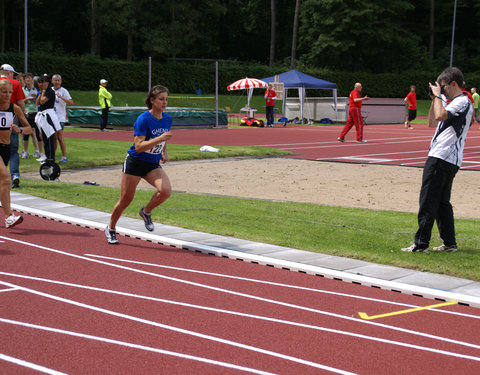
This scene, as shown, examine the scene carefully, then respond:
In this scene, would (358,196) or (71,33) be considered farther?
(71,33)

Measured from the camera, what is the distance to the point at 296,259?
7500 millimetres

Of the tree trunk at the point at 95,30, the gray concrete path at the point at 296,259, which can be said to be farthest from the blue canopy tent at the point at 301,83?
the gray concrete path at the point at 296,259

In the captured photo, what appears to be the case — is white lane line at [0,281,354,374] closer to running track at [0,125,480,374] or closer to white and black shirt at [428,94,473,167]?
running track at [0,125,480,374]

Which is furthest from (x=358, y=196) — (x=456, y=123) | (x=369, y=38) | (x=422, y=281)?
(x=369, y=38)

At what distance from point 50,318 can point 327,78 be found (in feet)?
185

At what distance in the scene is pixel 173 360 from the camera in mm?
4520

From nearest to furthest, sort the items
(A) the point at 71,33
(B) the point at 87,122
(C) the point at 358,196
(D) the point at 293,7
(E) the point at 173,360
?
(E) the point at 173,360
(C) the point at 358,196
(B) the point at 87,122
(A) the point at 71,33
(D) the point at 293,7

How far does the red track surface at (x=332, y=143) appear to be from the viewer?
63.7ft

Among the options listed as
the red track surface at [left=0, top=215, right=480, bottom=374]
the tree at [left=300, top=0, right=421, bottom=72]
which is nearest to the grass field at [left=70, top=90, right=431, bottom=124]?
the tree at [left=300, top=0, right=421, bottom=72]

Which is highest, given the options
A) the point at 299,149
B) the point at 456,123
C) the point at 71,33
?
the point at 71,33

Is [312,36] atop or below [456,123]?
atop

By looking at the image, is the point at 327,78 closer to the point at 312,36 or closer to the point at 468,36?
the point at 312,36

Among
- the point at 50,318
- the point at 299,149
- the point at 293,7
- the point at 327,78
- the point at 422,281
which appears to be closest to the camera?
the point at 50,318

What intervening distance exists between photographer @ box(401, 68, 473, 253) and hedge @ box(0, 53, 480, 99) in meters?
43.0
